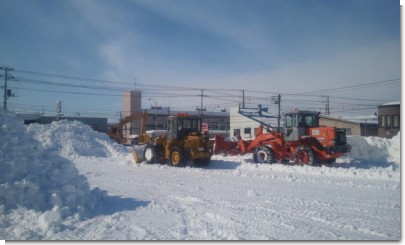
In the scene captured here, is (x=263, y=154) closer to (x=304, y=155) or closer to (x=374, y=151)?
(x=304, y=155)

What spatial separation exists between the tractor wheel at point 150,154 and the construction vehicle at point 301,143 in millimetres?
4566

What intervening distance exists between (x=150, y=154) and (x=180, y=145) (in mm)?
1783

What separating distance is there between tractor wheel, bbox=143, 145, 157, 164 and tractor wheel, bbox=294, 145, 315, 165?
645cm

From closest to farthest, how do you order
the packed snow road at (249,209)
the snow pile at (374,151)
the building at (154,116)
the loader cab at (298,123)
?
1. the packed snow road at (249,209)
2. the loader cab at (298,123)
3. the snow pile at (374,151)
4. the building at (154,116)

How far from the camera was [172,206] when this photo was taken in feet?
21.5

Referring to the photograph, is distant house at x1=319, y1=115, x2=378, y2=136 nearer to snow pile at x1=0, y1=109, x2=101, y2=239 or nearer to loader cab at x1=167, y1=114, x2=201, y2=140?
loader cab at x1=167, y1=114, x2=201, y2=140

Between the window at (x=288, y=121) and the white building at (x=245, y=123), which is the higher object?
the white building at (x=245, y=123)

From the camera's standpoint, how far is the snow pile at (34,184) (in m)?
5.58

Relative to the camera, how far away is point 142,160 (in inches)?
623

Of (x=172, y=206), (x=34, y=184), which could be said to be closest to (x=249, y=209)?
(x=172, y=206)

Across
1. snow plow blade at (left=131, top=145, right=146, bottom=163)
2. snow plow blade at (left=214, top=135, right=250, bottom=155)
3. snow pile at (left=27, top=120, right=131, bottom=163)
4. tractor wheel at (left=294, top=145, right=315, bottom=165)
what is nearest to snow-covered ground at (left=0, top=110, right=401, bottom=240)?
tractor wheel at (left=294, top=145, right=315, bottom=165)

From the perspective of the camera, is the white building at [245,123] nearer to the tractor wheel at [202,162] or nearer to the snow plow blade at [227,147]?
the snow plow blade at [227,147]

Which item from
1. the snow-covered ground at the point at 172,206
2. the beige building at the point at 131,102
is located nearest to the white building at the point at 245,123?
the beige building at the point at 131,102

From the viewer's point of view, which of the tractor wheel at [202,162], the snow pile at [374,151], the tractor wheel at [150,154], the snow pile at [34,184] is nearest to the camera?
the snow pile at [34,184]
